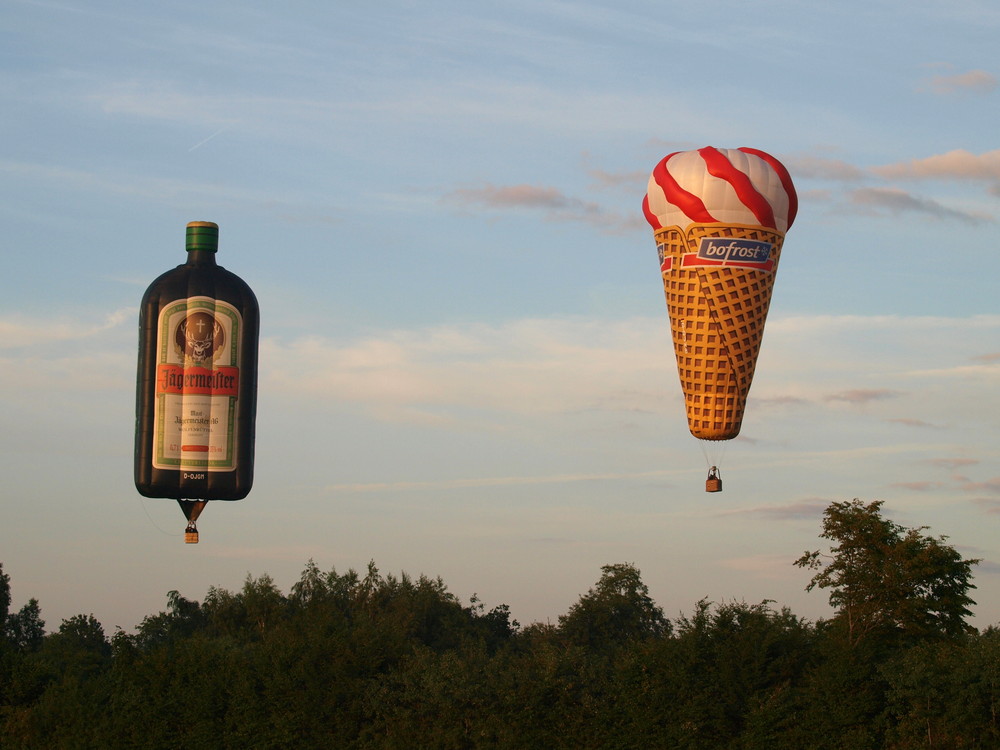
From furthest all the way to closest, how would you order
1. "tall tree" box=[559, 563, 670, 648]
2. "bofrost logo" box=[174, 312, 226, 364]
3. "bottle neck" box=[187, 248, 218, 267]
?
"tall tree" box=[559, 563, 670, 648] → "bottle neck" box=[187, 248, 218, 267] → "bofrost logo" box=[174, 312, 226, 364]

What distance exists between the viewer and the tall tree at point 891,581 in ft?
145

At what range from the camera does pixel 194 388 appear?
35781 millimetres

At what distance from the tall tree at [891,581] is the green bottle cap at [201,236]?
22.2m

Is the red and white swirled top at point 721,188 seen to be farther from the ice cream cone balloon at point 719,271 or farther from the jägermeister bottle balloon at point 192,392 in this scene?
the jägermeister bottle balloon at point 192,392

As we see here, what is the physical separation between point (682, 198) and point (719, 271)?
1781mm

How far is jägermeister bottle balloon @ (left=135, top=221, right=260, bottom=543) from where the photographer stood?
35.5 m

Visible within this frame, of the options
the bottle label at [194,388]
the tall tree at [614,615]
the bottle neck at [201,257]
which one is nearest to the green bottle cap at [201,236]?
the bottle neck at [201,257]

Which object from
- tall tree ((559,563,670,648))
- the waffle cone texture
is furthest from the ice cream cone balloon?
tall tree ((559,563,670,648))

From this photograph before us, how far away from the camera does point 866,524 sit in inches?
1783

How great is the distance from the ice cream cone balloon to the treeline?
11.4 meters

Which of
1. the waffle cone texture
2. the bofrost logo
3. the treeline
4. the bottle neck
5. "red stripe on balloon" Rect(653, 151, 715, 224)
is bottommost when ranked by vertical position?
the treeline

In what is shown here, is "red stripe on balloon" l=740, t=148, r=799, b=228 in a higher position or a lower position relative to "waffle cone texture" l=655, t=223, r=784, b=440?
higher

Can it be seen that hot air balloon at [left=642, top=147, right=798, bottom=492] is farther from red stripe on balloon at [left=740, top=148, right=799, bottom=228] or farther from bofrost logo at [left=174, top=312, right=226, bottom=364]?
bofrost logo at [left=174, top=312, right=226, bottom=364]

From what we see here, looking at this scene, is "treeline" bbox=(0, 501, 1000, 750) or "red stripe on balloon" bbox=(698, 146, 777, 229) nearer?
"red stripe on balloon" bbox=(698, 146, 777, 229)
